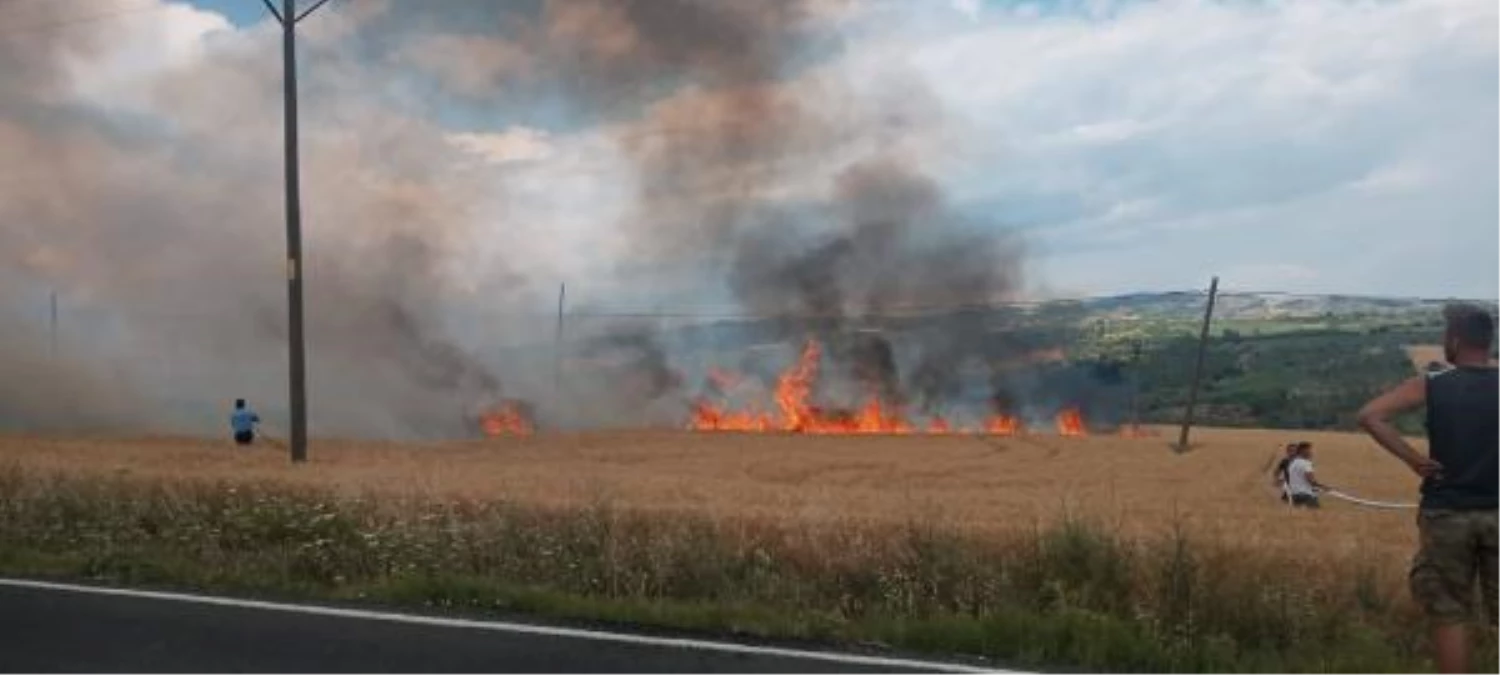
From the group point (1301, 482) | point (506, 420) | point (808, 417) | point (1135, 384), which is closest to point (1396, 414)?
point (1301, 482)

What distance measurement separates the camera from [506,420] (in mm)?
47375

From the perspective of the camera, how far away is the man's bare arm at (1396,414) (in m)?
5.07

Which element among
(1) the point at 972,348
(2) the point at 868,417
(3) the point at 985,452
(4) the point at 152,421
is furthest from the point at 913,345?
(4) the point at 152,421

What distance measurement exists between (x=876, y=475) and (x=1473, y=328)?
22736 mm

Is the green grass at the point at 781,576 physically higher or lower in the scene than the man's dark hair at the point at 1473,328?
lower

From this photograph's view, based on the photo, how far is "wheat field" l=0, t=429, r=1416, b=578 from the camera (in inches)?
475

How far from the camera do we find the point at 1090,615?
646 centimetres

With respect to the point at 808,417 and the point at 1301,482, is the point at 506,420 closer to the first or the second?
the point at 808,417

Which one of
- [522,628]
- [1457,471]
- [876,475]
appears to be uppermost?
[1457,471]

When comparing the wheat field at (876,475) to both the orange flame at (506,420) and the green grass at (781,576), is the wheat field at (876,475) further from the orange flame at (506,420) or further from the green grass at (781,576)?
the orange flame at (506,420)

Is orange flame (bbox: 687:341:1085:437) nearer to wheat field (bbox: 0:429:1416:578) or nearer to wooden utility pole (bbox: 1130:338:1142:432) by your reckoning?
wooden utility pole (bbox: 1130:338:1142:432)

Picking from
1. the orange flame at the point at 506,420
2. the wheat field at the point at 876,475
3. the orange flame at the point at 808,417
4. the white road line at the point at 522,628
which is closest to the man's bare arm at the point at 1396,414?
the white road line at the point at 522,628

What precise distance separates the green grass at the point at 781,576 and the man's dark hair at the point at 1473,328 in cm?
155

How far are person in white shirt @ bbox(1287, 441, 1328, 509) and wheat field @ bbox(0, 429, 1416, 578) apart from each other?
1.22 feet
